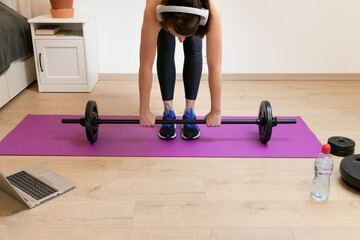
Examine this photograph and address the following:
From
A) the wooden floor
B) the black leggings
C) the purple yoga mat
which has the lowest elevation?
the wooden floor

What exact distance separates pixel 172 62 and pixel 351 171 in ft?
3.06

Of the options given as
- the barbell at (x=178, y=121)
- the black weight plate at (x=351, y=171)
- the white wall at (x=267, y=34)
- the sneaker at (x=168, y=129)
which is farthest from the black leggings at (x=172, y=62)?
the white wall at (x=267, y=34)

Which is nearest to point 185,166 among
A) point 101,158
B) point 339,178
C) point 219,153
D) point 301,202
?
point 219,153

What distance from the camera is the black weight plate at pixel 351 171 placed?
1594mm

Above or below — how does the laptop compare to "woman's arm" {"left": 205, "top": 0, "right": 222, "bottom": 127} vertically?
below

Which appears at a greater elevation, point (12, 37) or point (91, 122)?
point (12, 37)

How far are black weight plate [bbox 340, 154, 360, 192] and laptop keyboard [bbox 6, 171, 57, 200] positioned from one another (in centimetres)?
115

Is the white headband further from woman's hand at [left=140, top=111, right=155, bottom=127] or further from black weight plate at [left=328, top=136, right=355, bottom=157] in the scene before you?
black weight plate at [left=328, top=136, right=355, bottom=157]

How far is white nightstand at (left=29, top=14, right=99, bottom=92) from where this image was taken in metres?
2.64

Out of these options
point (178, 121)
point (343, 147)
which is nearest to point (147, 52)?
point (178, 121)

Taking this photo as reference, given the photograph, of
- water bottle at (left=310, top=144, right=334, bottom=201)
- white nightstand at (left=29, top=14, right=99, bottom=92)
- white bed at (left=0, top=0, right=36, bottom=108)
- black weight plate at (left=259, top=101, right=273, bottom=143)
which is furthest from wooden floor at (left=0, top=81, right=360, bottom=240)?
white nightstand at (left=29, top=14, right=99, bottom=92)

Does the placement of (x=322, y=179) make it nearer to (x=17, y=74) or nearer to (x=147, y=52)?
(x=147, y=52)

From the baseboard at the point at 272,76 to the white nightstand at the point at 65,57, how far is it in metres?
0.27

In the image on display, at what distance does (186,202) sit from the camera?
1551 millimetres
